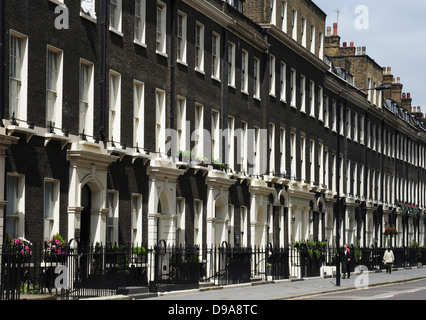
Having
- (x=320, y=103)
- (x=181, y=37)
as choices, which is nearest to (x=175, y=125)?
(x=181, y=37)

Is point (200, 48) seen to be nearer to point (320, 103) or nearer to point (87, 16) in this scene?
point (87, 16)

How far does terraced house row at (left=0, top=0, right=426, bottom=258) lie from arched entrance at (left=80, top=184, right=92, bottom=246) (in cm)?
5

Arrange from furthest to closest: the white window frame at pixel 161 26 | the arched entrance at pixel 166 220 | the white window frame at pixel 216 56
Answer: the white window frame at pixel 216 56, the white window frame at pixel 161 26, the arched entrance at pixel 166 220

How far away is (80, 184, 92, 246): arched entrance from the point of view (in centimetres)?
3000

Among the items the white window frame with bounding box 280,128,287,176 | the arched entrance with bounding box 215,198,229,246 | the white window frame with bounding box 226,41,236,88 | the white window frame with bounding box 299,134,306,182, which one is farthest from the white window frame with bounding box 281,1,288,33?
the arched entrance with bounding box 215,198,229,246

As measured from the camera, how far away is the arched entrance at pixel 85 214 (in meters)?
30.0

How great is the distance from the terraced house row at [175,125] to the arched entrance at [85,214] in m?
0.05

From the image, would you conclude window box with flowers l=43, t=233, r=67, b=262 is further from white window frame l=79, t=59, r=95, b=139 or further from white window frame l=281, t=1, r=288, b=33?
white window frame l=281, t=1, r=288, b=33

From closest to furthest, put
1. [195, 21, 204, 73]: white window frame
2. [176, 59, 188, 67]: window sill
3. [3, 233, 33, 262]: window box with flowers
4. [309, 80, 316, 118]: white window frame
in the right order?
[3, 233, 33, 262]: window box with flowers, [176, 59, 188, 67]: window sill, [195, 21, 204, 73]: white window frame, [309, 80, 316, 118]: white window frame

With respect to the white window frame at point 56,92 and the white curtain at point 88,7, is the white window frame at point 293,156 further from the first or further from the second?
the white window frame at point 56,92

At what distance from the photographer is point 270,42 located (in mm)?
47688

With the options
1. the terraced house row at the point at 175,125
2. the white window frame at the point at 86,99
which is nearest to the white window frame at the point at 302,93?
the terraced house row at the point at 175,125

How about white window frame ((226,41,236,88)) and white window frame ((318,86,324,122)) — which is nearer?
white window frame ((226,41,236,88))

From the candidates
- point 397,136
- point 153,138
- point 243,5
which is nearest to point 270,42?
point 243,5
